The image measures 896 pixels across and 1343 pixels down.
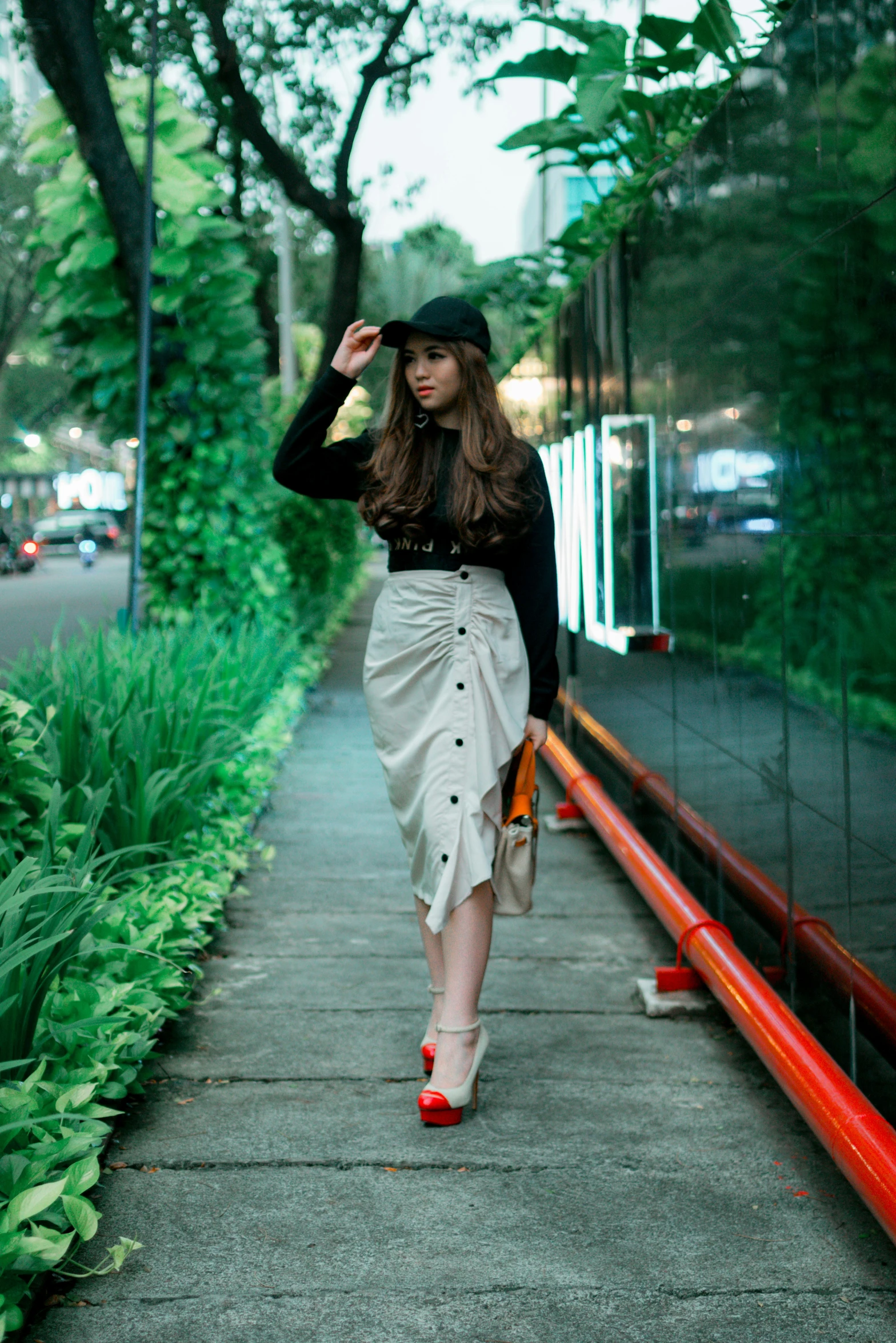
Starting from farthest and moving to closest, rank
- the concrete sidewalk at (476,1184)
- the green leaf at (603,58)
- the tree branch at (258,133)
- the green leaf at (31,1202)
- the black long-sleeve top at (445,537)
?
the tree branch at (258,133) < the green leaf at (603,58) < the black long-sleeve top at (445,537) < the concrete sidewalk at (476,1184) < the green leaf at (31,1202)

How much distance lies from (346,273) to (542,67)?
20.6 feet

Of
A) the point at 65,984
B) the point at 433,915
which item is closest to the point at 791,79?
the point at 433,915

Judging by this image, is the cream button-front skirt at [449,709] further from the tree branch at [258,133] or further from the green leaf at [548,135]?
the tree branch at [258,133]

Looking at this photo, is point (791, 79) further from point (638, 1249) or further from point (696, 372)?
point (638, 1249)

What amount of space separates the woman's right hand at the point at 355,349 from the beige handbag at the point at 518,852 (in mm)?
946

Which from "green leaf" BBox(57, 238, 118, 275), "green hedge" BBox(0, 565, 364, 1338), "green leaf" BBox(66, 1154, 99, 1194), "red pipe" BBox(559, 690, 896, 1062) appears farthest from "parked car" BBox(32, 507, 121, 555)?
"green leaf" BBox(66, 1154, 99, 1194)

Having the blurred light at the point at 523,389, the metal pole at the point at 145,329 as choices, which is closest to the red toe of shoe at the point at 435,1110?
the metal pole at the point at 145,329

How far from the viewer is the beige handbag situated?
293cm

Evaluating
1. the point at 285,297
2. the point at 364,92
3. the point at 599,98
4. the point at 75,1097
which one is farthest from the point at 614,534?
the point at 285,297

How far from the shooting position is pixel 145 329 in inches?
247

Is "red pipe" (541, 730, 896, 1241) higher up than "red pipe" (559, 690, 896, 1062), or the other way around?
"red pipe" (559, 690, 896, 1062)

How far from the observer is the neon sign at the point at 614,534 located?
445 cm

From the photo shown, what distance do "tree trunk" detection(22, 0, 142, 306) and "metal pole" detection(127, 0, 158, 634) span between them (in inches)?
5.2

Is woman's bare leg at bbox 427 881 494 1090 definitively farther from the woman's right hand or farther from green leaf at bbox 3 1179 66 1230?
the woman's right hand
